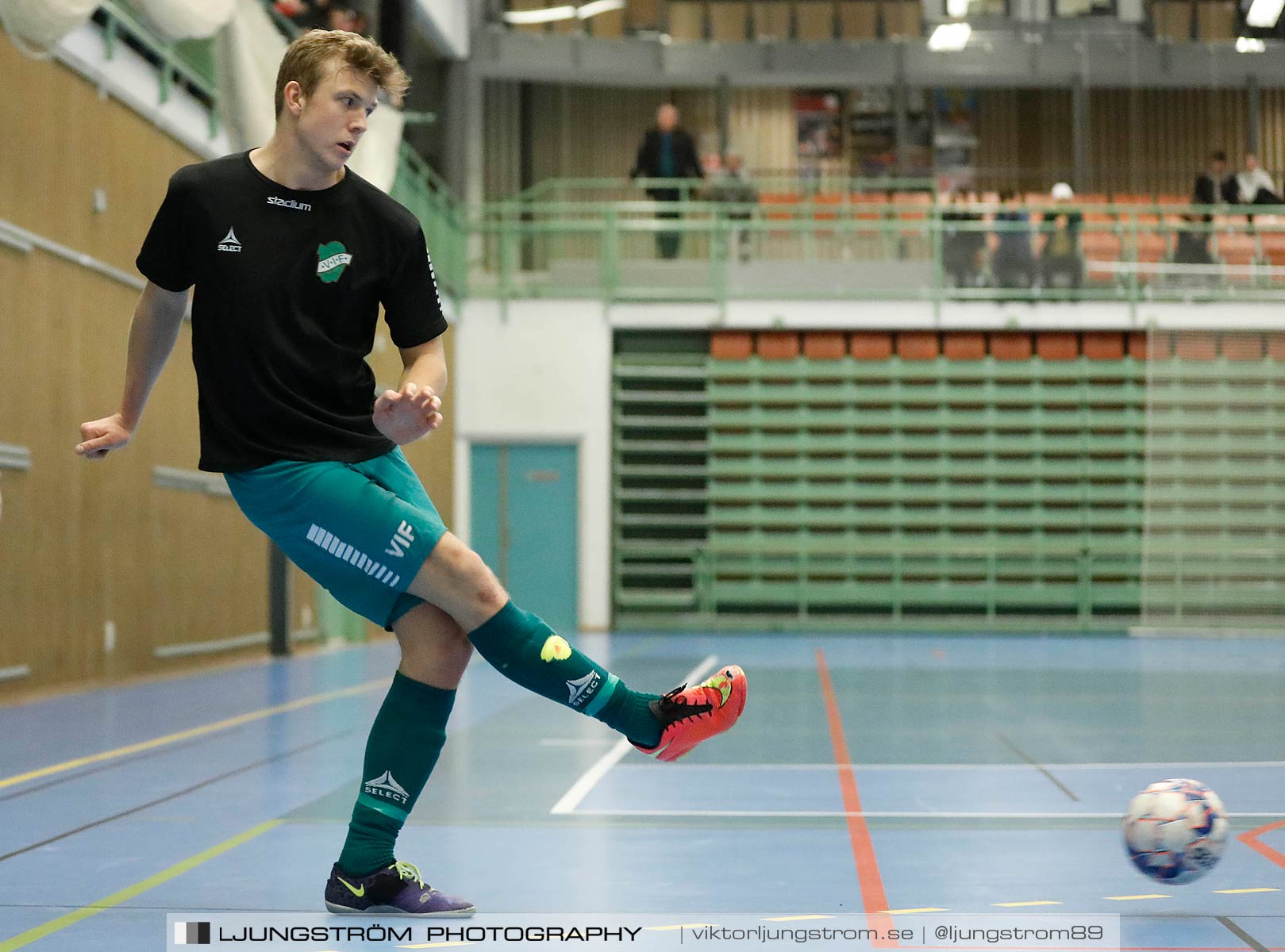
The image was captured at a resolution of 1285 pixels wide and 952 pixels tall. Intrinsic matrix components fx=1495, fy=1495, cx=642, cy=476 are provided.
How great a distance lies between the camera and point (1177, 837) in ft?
11.9

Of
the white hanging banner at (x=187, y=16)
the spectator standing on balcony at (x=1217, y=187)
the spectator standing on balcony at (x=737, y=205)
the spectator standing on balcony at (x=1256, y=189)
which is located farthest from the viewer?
the spectator standing on balcony at (x=1217, y=187)

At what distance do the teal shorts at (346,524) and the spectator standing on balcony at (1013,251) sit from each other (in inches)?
693

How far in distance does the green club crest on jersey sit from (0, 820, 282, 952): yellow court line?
152 cm

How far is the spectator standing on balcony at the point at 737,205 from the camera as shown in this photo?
2023 centimetres

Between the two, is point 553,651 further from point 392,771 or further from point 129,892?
point 129,892

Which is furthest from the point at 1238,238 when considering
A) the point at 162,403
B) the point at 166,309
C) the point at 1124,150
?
the point at 166,309

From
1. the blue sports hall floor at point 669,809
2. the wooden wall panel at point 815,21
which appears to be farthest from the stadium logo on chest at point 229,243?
the wooden wall panel at point 815,21

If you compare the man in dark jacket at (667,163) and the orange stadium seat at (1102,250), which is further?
the man in dark jacket at (667,163)

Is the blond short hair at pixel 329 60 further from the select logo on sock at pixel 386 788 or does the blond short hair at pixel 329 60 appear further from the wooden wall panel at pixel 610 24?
the wooden wall panel at pixel 610 24

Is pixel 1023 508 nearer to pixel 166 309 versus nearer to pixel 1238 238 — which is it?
pixel 1238 238

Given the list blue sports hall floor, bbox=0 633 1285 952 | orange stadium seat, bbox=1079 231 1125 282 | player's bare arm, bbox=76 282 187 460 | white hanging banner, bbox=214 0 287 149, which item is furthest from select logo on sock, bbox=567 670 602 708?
orange stadium seat, bbox=1079 231 1125 282

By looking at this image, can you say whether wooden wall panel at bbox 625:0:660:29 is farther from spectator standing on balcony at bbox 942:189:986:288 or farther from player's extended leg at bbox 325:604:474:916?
player's extended leg at bbox 325:604:474:916

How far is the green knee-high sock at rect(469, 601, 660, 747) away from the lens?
321 centimetres

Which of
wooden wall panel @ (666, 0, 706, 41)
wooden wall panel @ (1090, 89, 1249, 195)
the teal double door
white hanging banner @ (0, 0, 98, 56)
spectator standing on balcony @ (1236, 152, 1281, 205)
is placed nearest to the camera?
white hanging banner @ (0, 0, 98, 56)
